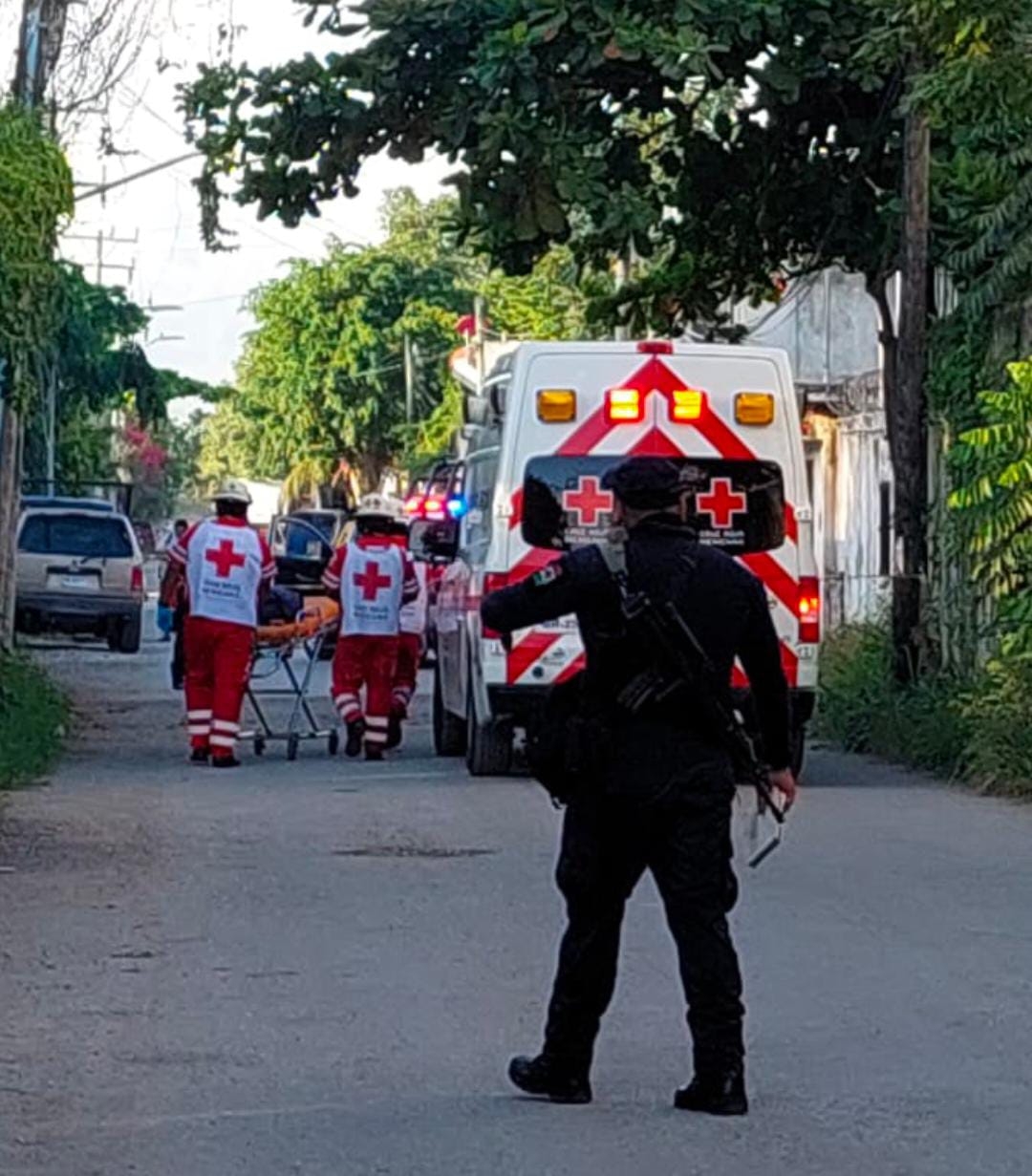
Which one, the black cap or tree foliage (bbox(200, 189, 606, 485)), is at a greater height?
tree foliage (bbox(200, 189, 606, 485))

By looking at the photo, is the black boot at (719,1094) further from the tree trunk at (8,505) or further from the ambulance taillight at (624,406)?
the tree trunk at (8,505)

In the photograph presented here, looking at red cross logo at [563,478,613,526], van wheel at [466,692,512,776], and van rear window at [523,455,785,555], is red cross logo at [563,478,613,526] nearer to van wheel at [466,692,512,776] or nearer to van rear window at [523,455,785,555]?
van rear window at [523,455,785,555]

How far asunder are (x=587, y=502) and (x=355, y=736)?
389 centimetres

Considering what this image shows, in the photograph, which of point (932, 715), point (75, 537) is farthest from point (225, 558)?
point (75, 537)

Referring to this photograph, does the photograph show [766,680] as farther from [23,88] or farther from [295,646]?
[23,88]

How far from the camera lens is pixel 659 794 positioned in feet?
25.5

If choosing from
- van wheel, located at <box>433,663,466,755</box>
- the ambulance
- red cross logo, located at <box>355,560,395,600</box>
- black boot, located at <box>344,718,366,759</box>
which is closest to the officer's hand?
the ambulance

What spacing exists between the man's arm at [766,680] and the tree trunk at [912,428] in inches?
502

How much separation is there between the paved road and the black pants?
23cm

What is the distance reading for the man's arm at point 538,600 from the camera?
782cm

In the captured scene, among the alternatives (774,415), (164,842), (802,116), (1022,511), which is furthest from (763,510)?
(802,116)

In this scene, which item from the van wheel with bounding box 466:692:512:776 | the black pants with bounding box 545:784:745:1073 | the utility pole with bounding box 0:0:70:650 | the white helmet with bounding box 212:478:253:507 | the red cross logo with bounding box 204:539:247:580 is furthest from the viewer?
the utility pole with bounding box 0:0:70:650

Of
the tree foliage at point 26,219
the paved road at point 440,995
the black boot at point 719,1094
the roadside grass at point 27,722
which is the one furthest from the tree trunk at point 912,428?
the black boot at point 719,1094

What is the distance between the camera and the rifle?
307 inches
